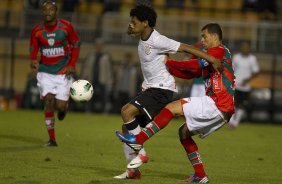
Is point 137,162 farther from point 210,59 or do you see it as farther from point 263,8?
point 263,8

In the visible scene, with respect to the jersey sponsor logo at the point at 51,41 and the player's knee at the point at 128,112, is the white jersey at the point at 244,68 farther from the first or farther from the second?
the player's knee at the point at 128,112

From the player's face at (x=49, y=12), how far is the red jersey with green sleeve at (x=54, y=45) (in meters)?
0.21

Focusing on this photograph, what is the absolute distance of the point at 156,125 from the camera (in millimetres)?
10172

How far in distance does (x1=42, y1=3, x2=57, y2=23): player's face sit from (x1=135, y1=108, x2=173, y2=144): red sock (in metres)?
5.29

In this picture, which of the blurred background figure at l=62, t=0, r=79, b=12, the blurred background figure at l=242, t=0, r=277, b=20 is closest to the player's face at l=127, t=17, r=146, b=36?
the blurred background figure at l=62, t=0, r=79, b=12

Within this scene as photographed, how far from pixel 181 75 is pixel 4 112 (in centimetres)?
1479

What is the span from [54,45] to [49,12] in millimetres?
630

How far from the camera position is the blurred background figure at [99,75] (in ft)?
83.6

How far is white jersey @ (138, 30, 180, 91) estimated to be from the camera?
10.8m

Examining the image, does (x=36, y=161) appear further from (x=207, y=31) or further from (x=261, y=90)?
(x=261, y=90)

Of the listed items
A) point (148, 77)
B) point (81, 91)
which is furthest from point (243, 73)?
point (148, 77)

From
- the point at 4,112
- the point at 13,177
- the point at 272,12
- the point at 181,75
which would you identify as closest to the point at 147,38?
the point at 181,75

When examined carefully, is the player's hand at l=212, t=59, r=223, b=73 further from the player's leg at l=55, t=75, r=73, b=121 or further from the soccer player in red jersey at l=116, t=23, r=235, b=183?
the player's leg at l=55, t=75, r=73, b=121

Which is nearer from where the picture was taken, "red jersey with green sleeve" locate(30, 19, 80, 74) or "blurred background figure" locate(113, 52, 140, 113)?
"red jersey with green sleeve" locate(30, 19, 80, 74)
